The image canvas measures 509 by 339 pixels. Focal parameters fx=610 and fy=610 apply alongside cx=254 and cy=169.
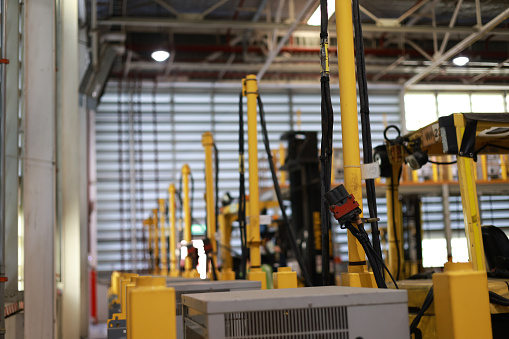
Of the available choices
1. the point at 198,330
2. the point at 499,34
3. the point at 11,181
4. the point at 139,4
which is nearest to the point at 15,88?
the point at 11,181

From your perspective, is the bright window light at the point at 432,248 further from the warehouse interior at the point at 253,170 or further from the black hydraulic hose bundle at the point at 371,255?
the black hydraulic hose bundle at the point at 371,255

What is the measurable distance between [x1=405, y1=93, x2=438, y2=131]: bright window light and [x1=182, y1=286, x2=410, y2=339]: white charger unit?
50.0ft

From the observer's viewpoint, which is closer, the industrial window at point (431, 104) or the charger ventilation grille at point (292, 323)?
the charger ventilation grille at point (292, 323)

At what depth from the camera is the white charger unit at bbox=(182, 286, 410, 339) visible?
2311mm

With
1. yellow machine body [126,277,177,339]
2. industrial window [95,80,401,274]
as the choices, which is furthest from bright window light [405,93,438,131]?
yellow machine body [126,277,177,339]

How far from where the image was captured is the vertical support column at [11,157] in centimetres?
655

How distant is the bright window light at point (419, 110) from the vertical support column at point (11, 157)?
41.1 ft

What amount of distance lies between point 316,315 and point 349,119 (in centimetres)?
183

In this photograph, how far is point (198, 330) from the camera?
249 centimetres

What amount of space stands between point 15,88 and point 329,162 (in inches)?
169

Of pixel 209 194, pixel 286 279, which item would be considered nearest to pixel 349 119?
pixel 286 279

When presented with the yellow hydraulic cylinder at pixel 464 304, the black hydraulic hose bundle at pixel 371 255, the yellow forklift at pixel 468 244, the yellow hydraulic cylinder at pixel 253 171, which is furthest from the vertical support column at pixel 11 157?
the yellow hydraulic cylinder at pixel 464 304

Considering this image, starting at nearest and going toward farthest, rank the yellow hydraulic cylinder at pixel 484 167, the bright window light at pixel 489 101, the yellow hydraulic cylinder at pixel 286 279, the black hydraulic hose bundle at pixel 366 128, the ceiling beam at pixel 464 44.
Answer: the black hydraulic hose bundle at pixel 366 128 → the yellow hydraulic cylinder at pixel 286 279 → the bright window light at pixel 489 101 → the ceiling beam at pixel 464 44 → the yellow hydraulic cylinder at pixel 484 167

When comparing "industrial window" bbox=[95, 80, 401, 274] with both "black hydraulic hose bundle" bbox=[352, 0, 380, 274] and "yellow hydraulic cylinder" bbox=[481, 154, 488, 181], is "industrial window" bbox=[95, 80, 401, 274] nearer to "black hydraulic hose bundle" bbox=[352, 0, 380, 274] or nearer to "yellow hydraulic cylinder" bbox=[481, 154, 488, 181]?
"yellow hydraulic cylinder" bbox=[481, 154, 488, 181]
